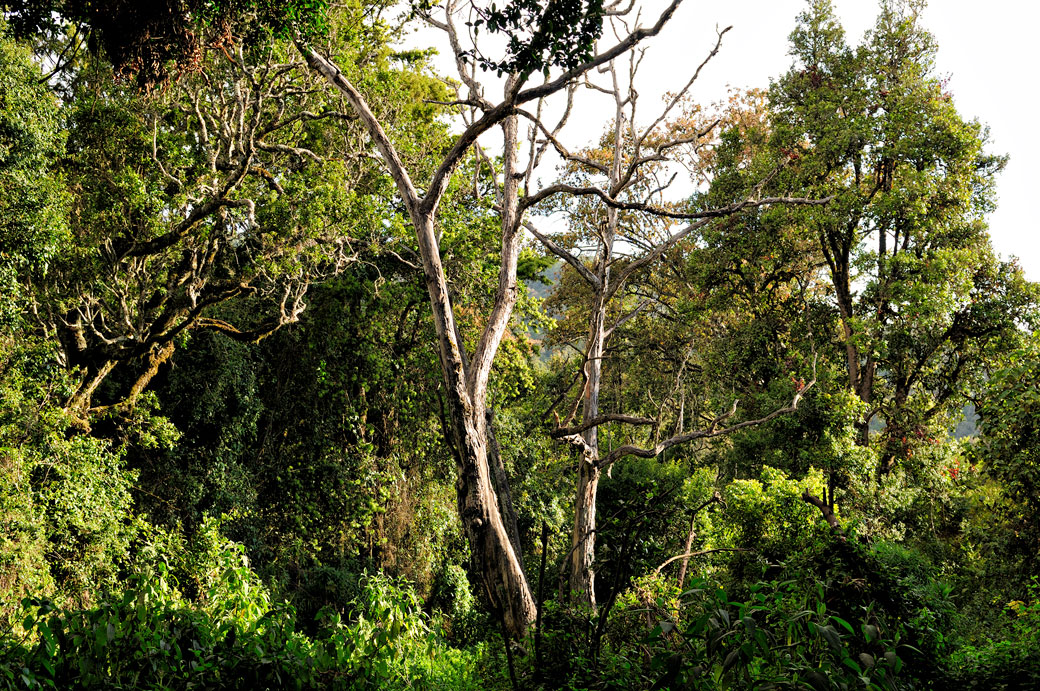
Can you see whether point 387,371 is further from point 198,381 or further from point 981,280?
point 981,280

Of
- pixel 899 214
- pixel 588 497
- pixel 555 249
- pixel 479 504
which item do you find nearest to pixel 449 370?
pixel 479 504

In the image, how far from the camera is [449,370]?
236 inches

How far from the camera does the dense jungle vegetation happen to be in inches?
145

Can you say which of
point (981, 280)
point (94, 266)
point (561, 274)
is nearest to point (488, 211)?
point (561, 274)

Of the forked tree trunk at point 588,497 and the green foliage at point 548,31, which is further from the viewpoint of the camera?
the forked tree trunk at point 588,497

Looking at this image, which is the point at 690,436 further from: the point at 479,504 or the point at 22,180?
the point at 22,180

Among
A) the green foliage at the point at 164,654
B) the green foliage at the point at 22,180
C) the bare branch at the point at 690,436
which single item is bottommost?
the green foliage at the point at 164,654

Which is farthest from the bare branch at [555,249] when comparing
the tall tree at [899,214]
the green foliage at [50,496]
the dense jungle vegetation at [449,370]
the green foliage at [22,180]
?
the green foliage at [50,496]

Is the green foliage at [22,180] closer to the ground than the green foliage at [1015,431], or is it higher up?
higher up

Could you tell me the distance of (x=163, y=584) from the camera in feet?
16.1

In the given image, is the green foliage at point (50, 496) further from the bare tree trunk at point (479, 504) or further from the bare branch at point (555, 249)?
the bare branch at point (555, 249)

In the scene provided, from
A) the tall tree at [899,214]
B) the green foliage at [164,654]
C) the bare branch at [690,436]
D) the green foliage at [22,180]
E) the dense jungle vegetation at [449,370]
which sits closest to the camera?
the green foliage at [164,654]

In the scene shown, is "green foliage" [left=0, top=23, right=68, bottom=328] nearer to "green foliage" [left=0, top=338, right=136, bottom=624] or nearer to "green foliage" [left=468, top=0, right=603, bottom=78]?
"green foliage" [left=0, top=338, right=136, bottom=624]

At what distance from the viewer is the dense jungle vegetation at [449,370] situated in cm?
369
